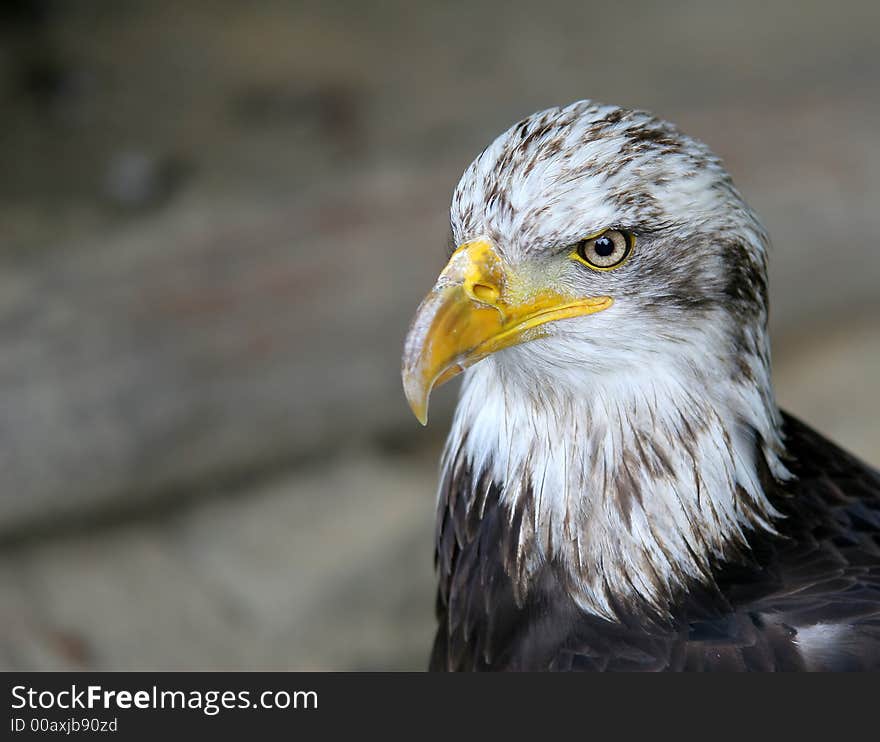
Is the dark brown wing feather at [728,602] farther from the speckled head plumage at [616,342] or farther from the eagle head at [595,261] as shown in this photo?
the eagle head at [595,261]

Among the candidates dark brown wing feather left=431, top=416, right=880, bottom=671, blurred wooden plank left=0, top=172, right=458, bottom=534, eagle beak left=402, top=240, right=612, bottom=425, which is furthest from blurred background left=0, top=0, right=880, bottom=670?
eagle beak left=402, top=240, right=612, bottom=425

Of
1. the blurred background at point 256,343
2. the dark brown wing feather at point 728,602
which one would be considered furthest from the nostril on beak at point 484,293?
the blurred background at point 256,343

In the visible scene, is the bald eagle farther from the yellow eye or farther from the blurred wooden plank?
the blurred wooden plank

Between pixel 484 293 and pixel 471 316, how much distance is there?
0.19ft

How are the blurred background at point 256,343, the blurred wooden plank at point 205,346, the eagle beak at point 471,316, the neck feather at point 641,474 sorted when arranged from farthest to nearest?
the blurred wooden plank at point 205,346 → the blurred background at point 256,343 → the neck feather at point 641,474 → the eagle beak at point 471,316

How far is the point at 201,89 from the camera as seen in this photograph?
7199 millimetres

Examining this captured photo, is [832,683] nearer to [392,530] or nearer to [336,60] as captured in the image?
[392,530]

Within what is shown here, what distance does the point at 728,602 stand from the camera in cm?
264

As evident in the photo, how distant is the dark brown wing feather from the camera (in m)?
2.54

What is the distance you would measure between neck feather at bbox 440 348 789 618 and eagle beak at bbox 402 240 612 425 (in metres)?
0.16

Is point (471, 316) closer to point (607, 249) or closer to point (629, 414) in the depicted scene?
point (607, 249)

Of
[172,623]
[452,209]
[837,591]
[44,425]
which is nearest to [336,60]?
[44,425]

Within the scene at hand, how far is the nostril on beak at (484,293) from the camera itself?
2494 millimetres

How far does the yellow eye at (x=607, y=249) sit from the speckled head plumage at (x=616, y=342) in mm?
12
